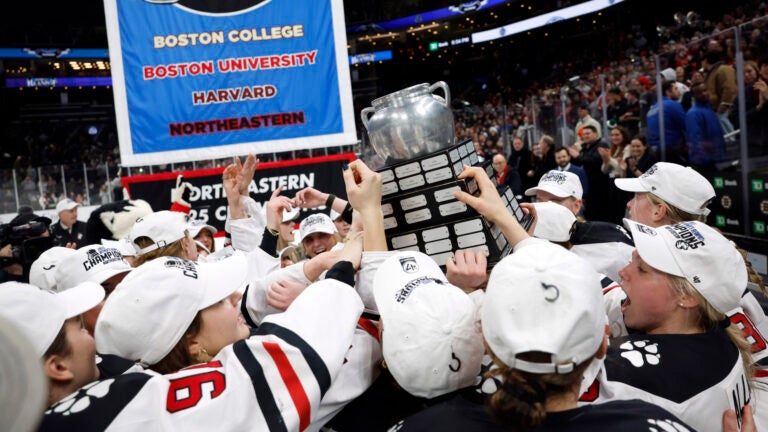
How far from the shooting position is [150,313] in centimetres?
172

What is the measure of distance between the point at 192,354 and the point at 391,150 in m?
1.04

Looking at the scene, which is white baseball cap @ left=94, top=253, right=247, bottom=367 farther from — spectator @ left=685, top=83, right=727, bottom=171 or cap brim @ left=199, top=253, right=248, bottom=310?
spectator @ left=685, top=83, right=727, bottom=171

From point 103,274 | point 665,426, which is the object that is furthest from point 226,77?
point 665,426

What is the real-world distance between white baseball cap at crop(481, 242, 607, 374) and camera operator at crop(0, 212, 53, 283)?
436 centimetres

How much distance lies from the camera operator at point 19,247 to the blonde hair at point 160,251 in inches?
72.0

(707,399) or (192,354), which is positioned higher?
(192,354)

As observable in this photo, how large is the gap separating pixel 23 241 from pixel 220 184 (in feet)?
5.82

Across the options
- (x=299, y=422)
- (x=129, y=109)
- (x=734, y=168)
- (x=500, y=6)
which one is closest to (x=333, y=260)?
(x=299, y=422)

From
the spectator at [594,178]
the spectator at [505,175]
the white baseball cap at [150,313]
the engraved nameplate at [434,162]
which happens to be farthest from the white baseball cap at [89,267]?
the spectator at [594,178]

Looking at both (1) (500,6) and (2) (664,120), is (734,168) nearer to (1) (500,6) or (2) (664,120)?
(2) (664,120)

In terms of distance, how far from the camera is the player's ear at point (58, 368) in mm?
1548

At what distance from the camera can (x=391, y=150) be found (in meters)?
2.29

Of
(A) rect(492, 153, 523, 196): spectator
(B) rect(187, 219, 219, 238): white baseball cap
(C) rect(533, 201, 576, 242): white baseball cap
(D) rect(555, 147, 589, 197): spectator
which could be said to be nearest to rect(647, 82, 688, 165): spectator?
(D) rect(555, 147, 589, 197): spectator

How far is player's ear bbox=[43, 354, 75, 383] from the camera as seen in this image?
1.55 m
